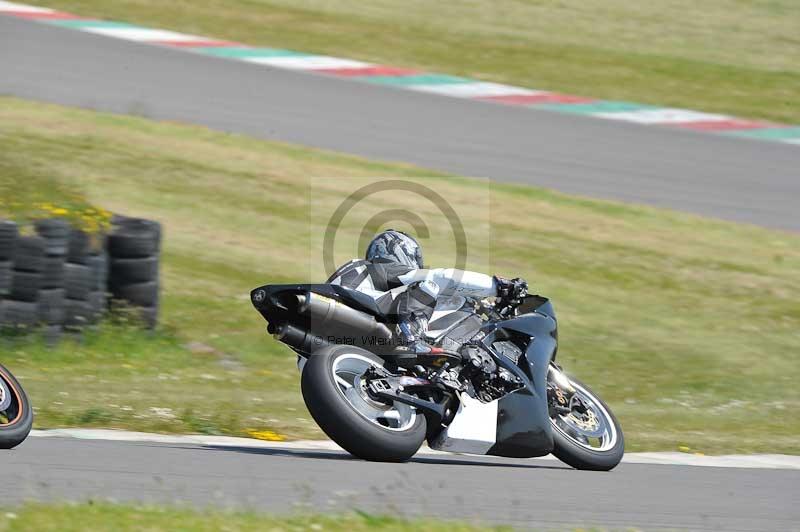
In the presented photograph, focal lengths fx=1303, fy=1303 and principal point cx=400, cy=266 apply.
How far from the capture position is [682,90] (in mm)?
21641

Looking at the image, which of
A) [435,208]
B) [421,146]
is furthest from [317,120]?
[435,208]

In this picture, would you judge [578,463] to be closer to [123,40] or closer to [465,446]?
[465,446]

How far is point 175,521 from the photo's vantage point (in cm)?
511

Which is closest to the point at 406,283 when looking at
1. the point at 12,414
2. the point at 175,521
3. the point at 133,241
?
the point at 12,414

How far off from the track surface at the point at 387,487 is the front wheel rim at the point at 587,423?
10.4 inches

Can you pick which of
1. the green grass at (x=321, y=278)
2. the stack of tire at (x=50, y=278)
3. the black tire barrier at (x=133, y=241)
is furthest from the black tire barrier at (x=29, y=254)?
the black tire barrier at (x=133, y=241)

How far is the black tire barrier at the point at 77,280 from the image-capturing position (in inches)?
421

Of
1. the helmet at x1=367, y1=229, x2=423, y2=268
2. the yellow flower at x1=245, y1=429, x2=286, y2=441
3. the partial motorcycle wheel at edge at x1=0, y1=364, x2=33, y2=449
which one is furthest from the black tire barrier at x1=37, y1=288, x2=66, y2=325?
the helmet at x1=367, y1=229, x2=423, y2=268

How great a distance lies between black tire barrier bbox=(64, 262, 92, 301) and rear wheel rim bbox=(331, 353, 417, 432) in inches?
182

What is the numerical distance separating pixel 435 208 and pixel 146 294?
5.94 meters

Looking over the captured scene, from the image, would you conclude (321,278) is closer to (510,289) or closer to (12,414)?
(510,289)

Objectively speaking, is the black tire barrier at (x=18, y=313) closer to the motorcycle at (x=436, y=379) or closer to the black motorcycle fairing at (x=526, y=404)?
the motorcycle at (x=436, y=379)

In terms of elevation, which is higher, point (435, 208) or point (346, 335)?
point (346, 335)

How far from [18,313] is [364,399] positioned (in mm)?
4652
